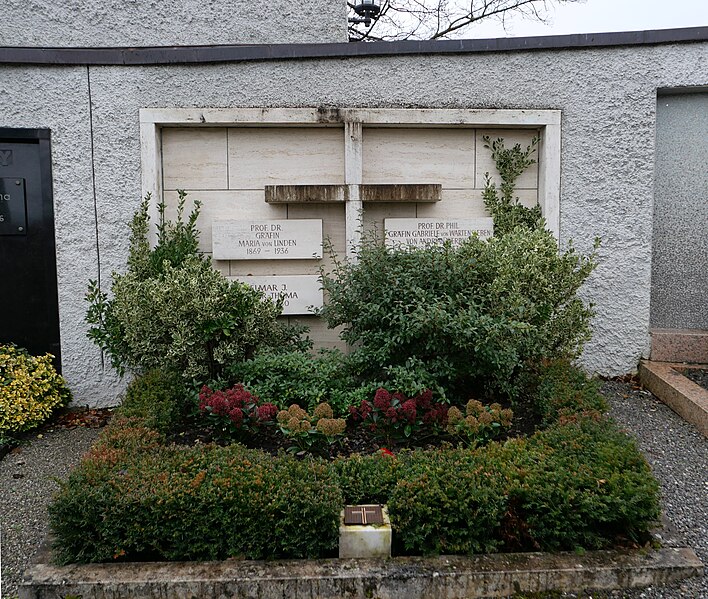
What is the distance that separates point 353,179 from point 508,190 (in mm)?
1331

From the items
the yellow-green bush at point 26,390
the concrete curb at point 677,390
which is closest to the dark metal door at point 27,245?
the yellow-green bush at point 26,390

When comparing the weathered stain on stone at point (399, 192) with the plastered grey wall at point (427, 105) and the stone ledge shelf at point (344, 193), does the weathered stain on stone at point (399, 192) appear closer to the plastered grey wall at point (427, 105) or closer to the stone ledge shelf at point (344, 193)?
the stone ledge shelf at point (344, 193)

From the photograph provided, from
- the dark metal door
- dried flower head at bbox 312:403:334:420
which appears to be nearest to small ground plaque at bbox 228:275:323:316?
the dark metal door

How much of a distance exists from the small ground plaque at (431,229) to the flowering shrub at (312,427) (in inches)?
87.0

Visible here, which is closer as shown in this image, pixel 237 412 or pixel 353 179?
pixel 237 412

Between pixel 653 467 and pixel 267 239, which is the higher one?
pixel 267 239

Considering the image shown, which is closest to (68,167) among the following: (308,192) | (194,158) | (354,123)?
(194,158)

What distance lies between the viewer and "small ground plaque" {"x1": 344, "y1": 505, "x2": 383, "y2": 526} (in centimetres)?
246

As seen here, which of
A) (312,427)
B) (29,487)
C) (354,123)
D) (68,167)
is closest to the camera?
(312,427)

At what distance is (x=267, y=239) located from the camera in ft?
16.6

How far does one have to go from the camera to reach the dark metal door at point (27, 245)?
190 inches

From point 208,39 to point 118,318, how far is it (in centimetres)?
312

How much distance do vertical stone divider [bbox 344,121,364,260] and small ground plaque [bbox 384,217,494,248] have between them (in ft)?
0.91

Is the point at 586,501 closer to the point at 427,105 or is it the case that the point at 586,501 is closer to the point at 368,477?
the point at 368,477
